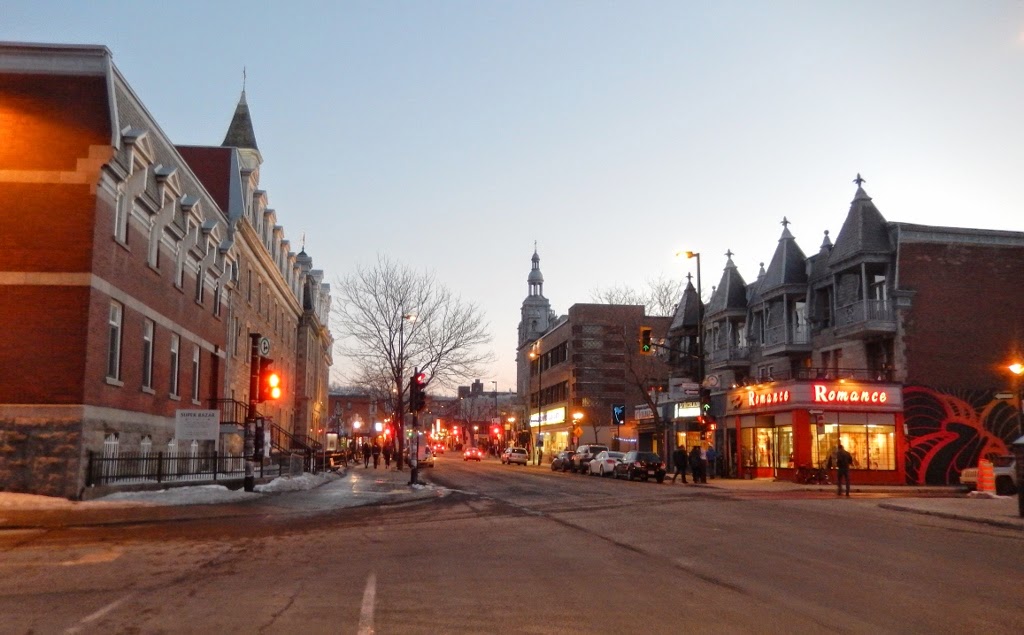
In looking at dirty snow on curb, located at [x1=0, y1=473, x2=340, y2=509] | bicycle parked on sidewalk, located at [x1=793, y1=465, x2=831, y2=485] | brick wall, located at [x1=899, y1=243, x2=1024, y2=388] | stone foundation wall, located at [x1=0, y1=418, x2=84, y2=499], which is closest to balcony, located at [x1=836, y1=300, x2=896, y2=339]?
brick wall, located at [x1=899, y1=243, x2=1024, y2=388]

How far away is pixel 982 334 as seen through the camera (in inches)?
1606

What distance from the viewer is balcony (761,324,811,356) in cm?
4500

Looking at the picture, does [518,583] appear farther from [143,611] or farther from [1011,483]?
[1011,483]

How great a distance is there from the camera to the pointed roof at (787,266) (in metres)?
45.9

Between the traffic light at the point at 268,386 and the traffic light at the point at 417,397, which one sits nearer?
the traffic light at the point at 268,386

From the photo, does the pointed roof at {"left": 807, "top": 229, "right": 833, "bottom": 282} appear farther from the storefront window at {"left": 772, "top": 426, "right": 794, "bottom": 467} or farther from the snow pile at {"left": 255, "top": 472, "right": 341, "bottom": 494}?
the snow pile at {"left": 255, "top": 472, "right": 341, "bottom": 494}

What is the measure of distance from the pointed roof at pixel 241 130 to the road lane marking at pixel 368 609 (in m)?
38.4

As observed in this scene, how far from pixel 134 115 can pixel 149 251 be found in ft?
13.2

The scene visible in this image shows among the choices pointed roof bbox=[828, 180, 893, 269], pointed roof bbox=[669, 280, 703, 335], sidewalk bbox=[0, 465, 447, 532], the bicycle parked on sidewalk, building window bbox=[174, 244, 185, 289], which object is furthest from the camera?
pointed roof bbox=[669, 280, 703, 335]

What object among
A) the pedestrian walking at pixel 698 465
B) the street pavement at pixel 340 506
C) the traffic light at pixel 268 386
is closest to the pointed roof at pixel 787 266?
the pedestrian walking at pixel 698 465

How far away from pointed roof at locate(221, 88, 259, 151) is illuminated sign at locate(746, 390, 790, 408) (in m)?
27.6

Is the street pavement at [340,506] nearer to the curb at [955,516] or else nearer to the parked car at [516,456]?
the curb at [955,516]

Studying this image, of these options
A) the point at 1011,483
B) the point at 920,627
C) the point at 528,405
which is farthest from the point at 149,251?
the point at 528,405

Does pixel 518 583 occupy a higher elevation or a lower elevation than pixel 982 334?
lower
